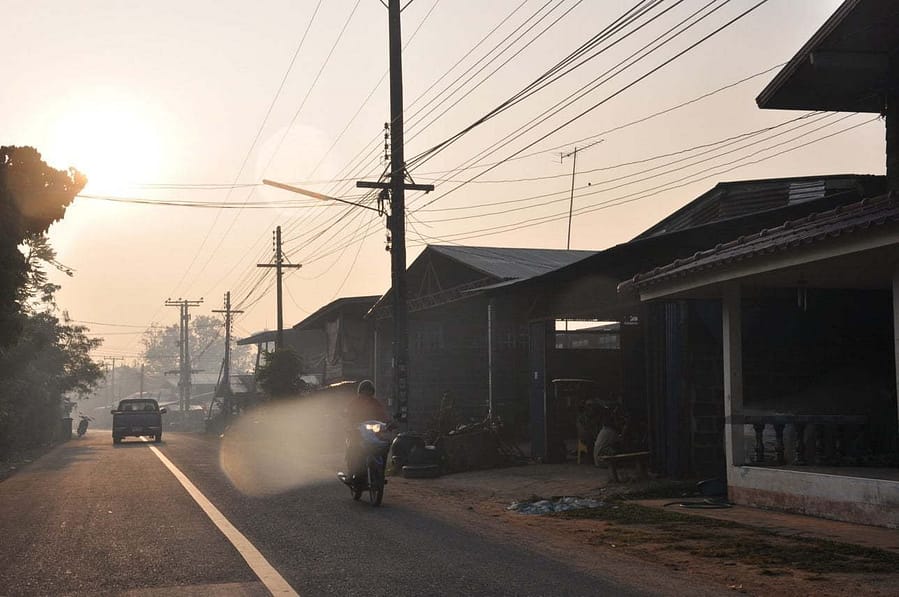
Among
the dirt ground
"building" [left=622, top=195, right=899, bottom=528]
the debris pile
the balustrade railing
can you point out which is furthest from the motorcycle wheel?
the balustrade railing

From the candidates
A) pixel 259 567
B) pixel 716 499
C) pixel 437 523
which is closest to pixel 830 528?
pixel 716 499

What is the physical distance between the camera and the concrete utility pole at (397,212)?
22297 mm

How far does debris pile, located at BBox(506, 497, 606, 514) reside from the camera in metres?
13.5

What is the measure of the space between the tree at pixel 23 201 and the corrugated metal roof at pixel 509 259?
34.8ft

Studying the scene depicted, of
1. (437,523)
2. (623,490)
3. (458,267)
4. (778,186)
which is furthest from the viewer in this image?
(458,267)

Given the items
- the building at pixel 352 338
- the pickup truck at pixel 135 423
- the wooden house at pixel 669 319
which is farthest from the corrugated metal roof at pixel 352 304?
the wooden house at pixel 669 319

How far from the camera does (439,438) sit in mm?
21172

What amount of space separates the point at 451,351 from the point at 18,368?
54.3 ft

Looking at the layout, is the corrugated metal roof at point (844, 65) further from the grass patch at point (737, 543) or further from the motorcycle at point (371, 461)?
the motorcycle at point (371, 461)

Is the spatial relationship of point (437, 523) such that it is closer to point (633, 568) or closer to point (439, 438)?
point (633, 568)

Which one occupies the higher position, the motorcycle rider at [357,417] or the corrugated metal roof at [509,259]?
the corrugated metal roof at [509,259]

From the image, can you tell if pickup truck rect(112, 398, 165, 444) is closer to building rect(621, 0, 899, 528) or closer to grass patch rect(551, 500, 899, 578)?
building rect(621, 0, 899, 528)

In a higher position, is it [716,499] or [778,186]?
[778,186]

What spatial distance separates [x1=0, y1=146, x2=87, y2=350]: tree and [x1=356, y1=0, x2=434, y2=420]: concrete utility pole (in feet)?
22.3
